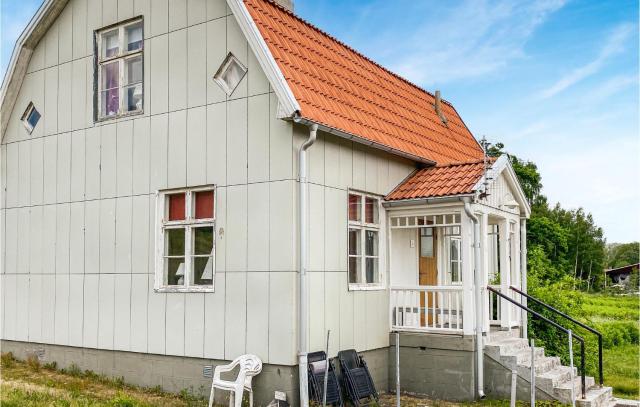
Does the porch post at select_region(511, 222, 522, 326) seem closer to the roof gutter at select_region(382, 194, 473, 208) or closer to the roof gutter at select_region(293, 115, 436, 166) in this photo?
the roof gutter at select_region(293, 115, 436, 166)

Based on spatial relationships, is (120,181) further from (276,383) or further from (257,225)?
(276,383)

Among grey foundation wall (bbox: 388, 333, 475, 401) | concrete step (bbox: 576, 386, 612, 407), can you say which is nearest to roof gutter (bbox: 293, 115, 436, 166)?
grey foundation wall (bbox: 388, 333, 475, 401)

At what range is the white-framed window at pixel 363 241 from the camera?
1076 centimetres

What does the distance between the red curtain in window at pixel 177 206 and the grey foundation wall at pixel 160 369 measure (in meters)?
2.19

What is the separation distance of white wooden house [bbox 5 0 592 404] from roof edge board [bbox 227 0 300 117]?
3 cm

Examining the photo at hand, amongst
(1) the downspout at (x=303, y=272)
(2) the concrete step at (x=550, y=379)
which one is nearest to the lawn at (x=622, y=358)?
(2) the concrete step at (x=550, y=379)

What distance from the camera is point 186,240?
1047 centimetres

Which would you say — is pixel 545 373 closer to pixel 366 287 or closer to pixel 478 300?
pixel 478 300

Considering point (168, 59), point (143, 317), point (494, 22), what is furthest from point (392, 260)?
point (494, 22)

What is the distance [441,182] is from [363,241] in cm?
169

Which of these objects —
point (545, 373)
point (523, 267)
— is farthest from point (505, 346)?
point (523, 267)

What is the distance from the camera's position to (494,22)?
18203mm

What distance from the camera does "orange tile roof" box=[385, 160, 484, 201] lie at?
10.8m

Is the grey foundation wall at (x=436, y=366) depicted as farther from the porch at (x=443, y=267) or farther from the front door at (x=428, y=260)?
the front door at (x=428, y=260)
